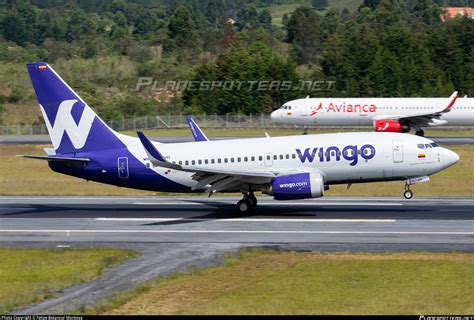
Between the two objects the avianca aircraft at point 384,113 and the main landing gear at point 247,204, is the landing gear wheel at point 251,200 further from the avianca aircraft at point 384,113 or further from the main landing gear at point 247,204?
the avianca aircraft at point 384,113

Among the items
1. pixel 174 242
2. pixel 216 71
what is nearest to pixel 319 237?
pixel 174 242

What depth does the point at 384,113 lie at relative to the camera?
3772 inches

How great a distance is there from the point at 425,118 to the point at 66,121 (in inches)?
2231

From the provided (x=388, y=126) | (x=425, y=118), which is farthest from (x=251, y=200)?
(x=425, y=118)

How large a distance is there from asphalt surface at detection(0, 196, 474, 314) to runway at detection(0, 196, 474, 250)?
0.04 metres

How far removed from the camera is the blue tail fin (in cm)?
4553

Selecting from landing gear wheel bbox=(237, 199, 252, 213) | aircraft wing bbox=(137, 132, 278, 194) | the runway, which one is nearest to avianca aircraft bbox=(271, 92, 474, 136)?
the runway

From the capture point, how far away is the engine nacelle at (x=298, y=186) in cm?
4303

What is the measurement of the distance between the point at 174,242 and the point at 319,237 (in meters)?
6.09

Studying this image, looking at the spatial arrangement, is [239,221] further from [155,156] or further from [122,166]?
[122,166]

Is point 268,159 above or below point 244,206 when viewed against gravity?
above

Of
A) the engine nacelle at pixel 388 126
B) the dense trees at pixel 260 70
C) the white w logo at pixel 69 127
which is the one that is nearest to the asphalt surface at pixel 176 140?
the engine nacelle at pixel 388 126

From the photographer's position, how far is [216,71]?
127 meters

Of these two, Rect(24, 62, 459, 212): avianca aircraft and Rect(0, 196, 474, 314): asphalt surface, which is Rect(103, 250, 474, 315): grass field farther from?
Rect(24, 62, 459, 212): avianca aircraft
